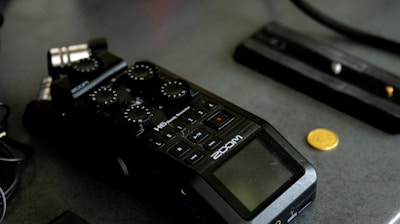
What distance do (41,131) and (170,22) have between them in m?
0.23

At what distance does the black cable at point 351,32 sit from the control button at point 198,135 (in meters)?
0.28

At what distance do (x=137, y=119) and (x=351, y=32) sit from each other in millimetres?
318

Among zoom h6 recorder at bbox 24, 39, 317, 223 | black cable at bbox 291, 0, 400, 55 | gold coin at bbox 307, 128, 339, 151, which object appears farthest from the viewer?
black cable at bbox 291, 0, 400, 55

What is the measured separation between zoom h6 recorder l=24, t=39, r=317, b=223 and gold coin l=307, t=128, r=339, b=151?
0.08 m

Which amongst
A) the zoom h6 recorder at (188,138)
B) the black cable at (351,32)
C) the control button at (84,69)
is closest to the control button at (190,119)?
the zoom h6 recorder at (188,138)

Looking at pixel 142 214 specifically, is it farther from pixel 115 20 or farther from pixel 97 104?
pixel 115 20

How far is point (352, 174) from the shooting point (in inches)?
23.1

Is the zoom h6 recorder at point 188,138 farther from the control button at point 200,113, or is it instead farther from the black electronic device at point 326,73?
the black electronic device at point 326,73

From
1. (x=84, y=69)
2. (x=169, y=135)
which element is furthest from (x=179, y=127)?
(x=84, y=69)

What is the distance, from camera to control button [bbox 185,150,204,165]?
0.51 meters

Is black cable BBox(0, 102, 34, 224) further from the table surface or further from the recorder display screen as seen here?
the recorder display screen

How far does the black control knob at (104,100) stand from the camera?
1.84 ft

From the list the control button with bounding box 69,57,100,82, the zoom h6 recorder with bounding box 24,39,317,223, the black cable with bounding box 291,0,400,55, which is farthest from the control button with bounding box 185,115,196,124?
the black cable with bounding box 291,0,400,55

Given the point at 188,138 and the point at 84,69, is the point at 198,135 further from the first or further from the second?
the point at 84,69
